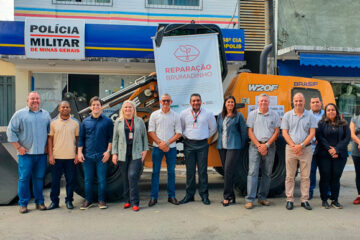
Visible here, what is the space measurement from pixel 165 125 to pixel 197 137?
0.57 m

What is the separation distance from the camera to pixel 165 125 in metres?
5.58

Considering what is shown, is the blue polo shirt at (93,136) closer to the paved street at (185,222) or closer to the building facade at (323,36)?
the paved street at (185,222)

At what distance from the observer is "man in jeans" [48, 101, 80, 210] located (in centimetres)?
534

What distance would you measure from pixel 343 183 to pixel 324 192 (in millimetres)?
2712

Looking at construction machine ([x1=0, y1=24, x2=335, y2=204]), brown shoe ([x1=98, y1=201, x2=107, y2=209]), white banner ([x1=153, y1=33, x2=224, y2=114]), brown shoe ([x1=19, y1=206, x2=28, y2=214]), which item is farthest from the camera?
construction machine ([x1=0, y1=24, x2=335, y2=204])

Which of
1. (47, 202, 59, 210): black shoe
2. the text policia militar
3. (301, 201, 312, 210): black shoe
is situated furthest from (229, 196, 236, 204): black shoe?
the text policia militar

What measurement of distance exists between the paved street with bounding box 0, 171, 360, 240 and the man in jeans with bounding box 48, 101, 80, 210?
319 millimetres

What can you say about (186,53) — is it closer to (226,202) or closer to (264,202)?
(226,202)

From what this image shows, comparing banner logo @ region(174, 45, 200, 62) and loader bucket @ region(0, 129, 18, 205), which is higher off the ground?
banner logo @ region(174, 45, 200, 62)

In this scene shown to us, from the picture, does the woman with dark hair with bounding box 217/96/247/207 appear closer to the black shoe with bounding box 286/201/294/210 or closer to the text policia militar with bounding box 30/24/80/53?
the black shoe with bounding box 286/201/294/210

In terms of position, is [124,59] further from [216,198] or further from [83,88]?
[216,198]

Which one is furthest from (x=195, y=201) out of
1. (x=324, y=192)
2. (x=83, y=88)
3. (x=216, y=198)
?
(x=83, y=88)

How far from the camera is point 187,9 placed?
39.5 ft

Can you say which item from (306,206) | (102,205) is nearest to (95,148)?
(102,205)
